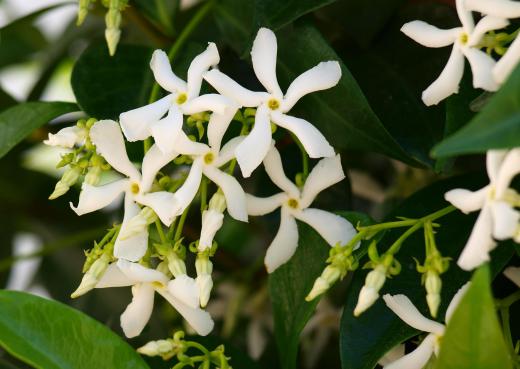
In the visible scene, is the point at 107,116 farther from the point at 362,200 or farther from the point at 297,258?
the point at 362,200

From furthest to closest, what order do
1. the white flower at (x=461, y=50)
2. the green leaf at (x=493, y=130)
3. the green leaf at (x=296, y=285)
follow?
the green leaf at (x=296, y=285), the white flower at (x=461, y=50), the green leaf at (x=493, y=130)

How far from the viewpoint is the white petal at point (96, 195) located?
0.57 meters

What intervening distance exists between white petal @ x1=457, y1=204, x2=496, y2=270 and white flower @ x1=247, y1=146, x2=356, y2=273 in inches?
4.9

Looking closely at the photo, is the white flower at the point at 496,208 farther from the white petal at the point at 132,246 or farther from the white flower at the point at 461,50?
the white petal at the point at 132,246

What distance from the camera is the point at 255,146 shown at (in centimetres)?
53

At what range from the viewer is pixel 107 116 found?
686 millimetres

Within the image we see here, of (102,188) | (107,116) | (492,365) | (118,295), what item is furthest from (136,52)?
(492,365)

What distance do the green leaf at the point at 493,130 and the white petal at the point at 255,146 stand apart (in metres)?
0.14

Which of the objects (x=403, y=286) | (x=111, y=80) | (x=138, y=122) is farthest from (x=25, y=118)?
(x=403, y=286)

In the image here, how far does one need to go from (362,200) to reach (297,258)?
38cm

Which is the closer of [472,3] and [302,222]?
[472,3]

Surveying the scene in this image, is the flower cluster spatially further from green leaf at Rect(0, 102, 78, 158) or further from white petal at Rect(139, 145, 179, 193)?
green leaf at Rect(0, 102, 78, 158)

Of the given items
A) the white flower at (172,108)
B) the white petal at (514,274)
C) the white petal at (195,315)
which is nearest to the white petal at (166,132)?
the white flower at (172,108)

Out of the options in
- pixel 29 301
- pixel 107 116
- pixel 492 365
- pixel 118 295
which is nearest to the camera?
pixel 492 365
